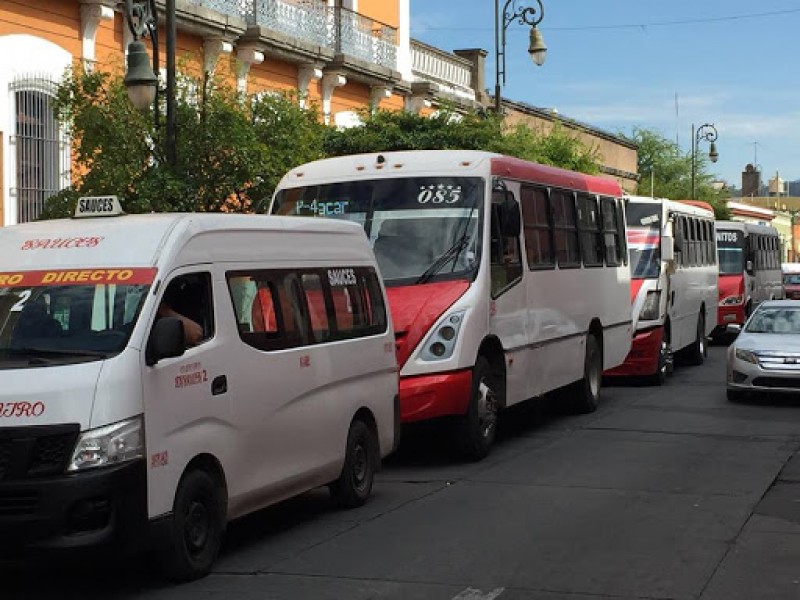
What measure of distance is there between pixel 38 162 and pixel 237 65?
3459 millimetres

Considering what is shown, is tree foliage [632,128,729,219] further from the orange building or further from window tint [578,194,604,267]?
window tint [578,194,604,267]

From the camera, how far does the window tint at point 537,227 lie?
49.9 feet

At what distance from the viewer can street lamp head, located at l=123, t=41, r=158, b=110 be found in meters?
14.6

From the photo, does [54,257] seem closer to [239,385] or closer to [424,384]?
[239,385]

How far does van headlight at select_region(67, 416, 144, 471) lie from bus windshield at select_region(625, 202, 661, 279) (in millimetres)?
15954

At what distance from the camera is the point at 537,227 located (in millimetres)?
15641

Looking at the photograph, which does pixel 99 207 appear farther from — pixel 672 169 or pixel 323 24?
pixel 672 169

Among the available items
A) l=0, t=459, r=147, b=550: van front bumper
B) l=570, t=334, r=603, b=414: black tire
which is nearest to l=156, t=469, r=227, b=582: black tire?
l=0, t=459, r=147, b=550: van front bumper

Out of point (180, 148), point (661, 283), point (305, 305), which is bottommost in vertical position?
point (661, 283)

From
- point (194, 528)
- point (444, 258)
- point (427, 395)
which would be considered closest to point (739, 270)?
point (444, 258)

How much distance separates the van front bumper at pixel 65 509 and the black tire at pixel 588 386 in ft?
36.6

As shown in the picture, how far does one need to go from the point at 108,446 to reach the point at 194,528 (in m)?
1.14

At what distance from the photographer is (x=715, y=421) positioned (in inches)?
673

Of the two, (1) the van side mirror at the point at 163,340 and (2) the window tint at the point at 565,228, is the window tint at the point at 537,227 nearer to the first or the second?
(2) the window tint at the point at 565,228
